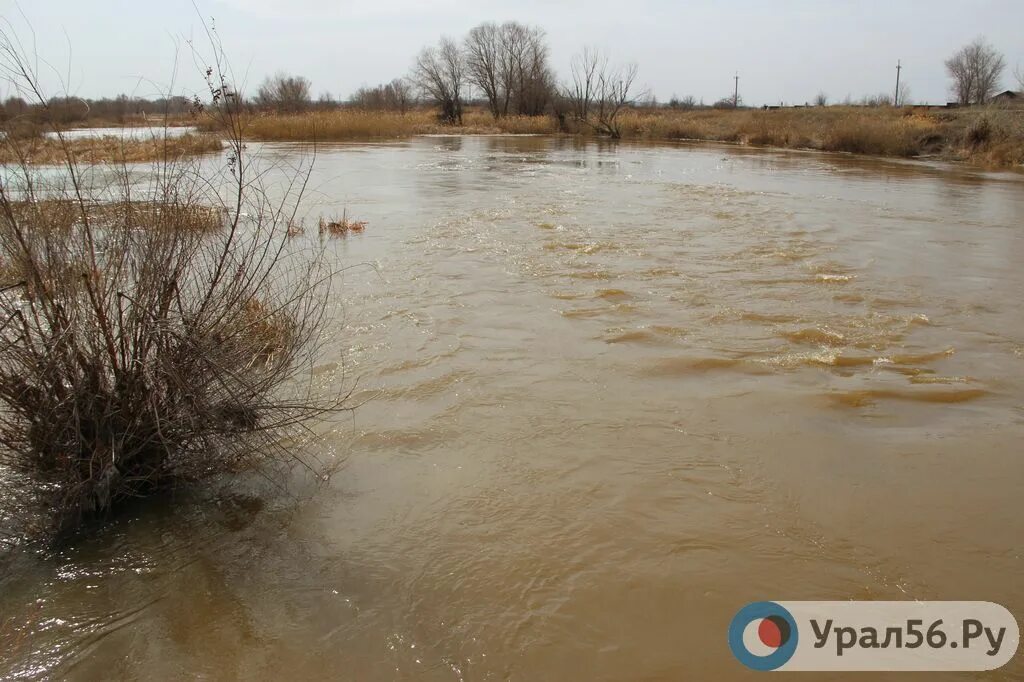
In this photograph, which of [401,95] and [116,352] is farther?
[401,95]

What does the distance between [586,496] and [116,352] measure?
2.72 meters

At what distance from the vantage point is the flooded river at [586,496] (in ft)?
9.70

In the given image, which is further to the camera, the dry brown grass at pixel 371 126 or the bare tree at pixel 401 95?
the bare tree at pixel 401 95

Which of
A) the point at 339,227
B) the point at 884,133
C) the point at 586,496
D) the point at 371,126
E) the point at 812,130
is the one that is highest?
the point at 371,126

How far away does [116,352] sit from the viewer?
3588 mm

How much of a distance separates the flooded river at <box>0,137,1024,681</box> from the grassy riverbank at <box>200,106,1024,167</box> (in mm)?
14029

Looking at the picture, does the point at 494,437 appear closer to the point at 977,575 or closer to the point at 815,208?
the point at 977,575

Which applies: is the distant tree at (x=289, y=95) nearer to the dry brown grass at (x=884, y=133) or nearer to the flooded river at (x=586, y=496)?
the flooded river at (x=586, y=496)

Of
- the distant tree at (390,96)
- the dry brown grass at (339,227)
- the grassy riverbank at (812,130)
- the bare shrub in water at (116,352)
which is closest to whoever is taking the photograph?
the bare shrub in water at (116,352)

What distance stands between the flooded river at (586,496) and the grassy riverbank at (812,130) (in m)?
14.0

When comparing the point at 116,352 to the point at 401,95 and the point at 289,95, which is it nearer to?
the point at 289,95

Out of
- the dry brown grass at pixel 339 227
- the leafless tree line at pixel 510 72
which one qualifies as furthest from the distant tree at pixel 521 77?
the dry brown grass at pixel 339 227

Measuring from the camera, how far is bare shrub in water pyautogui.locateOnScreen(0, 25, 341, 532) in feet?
11.0

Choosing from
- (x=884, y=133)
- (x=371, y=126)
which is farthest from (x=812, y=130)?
(x=371, y=126)
